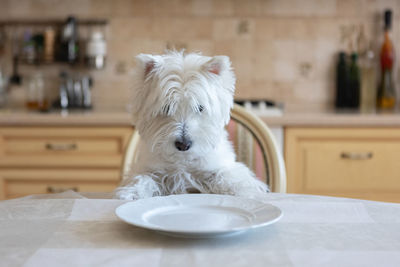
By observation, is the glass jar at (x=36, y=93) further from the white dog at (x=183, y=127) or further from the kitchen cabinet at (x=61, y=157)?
the white dog at (x=183, y=127)

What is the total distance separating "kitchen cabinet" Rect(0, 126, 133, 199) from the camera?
219cm

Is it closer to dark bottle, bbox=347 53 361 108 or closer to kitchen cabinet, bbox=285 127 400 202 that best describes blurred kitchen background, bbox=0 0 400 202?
dark bottle, bbox=347 53 361 108

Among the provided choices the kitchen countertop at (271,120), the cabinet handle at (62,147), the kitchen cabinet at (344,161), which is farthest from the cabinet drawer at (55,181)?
the kitchen cabinet at (344,161)

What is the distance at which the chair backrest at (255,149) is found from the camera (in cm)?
129

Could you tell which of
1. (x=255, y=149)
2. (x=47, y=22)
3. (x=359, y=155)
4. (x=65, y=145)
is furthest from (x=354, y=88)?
(x=47, y=22)

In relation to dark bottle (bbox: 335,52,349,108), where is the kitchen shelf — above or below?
above

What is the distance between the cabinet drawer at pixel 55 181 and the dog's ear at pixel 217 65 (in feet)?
4.31

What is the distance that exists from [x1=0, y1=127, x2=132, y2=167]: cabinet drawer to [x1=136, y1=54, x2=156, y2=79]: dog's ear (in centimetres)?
118

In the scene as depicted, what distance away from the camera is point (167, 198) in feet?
2.69

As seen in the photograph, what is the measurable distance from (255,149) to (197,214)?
2.06 feet

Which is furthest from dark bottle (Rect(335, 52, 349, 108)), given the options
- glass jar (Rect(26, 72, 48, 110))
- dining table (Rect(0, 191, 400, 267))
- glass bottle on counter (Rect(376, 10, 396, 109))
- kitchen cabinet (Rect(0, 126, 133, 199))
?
dining table (Rect(0, 191, 400, 267))

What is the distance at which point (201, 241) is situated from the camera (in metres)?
0.63

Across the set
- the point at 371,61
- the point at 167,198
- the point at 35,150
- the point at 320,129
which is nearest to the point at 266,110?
the point at 320,129

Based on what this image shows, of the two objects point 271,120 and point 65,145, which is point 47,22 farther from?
point 271,120
